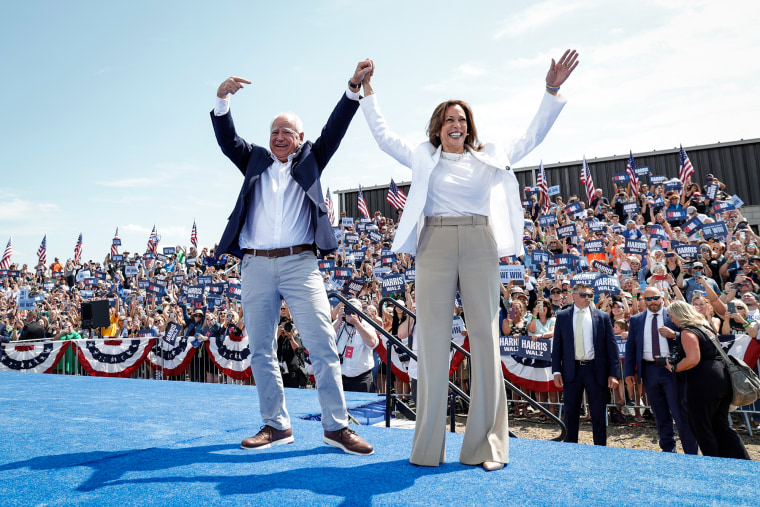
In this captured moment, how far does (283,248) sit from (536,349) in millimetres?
6025

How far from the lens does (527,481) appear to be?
2547 mm

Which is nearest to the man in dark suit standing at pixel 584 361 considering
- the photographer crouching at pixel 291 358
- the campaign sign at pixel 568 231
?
the photographer crouching at pixel 291 358

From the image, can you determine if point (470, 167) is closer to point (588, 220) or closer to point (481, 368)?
point (481, 368)

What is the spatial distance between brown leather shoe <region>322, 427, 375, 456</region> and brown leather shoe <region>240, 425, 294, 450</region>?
0.28 meters

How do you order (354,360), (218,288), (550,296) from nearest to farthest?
(354,360)
(550,296)
(218,288)

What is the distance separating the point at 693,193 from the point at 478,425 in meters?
15.6

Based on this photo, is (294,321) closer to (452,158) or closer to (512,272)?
(452,158)

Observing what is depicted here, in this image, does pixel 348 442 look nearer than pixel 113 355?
Yes

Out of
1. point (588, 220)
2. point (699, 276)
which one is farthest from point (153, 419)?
point (588, 220)

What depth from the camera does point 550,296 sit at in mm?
10234

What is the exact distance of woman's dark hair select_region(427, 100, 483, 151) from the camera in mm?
3143

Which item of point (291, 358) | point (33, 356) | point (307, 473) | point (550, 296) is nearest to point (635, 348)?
point (550, 296)

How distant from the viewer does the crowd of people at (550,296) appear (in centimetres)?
751

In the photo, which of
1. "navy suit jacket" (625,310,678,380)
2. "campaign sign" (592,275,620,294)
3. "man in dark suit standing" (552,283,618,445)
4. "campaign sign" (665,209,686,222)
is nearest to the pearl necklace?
"man in dark suit standing" (552,283,618,445)
